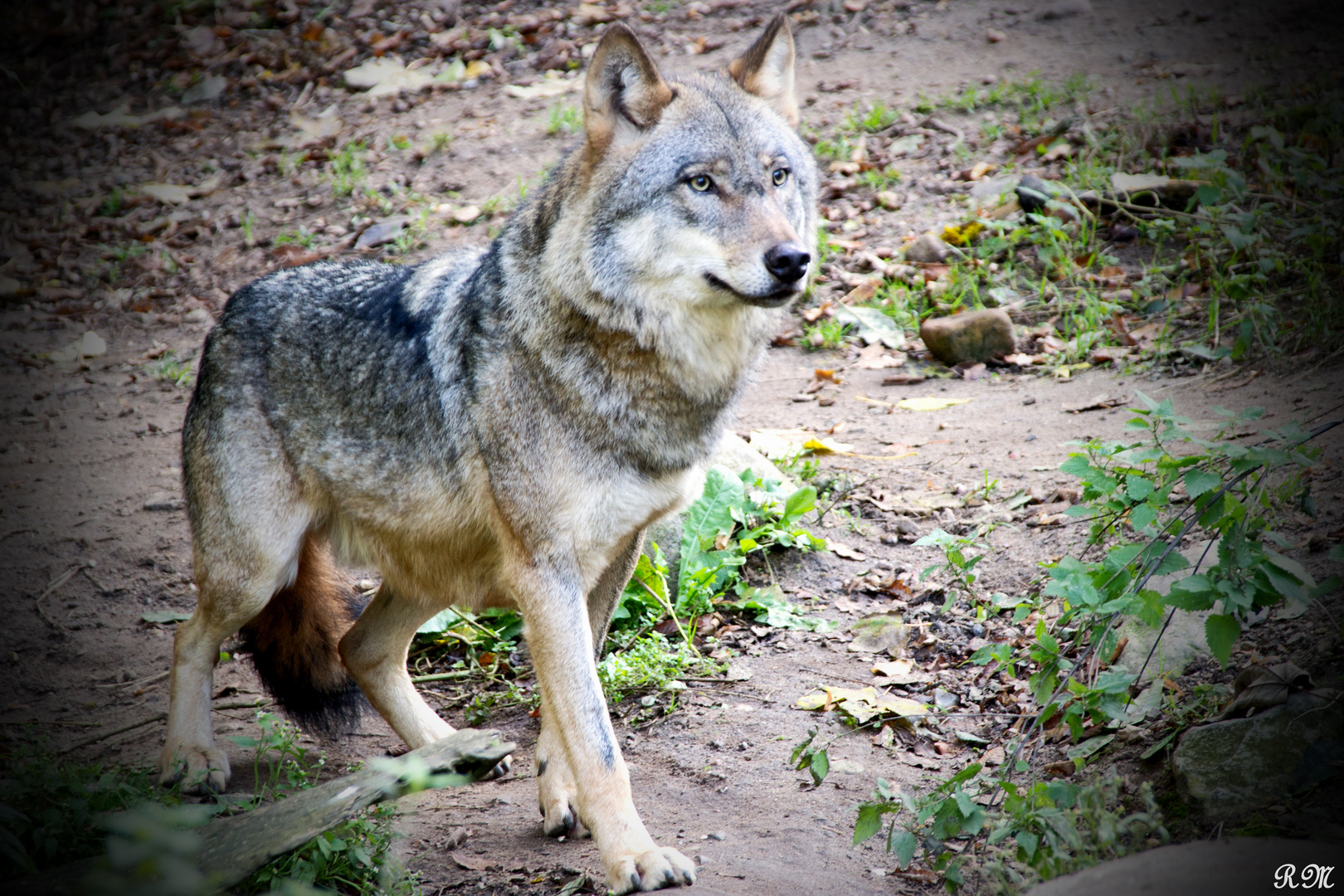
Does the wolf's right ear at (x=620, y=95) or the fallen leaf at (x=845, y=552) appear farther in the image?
the fallen leaf at (x=845, y=552)

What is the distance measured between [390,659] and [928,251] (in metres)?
4.98

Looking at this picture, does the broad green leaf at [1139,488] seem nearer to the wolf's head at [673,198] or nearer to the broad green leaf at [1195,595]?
the broad green leaf at [1195,595]

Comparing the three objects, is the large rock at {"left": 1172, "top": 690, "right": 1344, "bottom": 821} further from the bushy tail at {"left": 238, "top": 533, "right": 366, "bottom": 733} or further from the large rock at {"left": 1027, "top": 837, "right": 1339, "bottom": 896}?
the bushy tail at {"left": 238, "top": 533, "right": 366, "bottom": 733}

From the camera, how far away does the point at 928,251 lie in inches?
288

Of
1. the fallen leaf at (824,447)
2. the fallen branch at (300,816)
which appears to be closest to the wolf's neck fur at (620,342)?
the fallen branch at (300,816)

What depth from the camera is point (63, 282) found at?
879cm

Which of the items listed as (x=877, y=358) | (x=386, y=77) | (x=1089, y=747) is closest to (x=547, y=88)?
(x=386, y=77)

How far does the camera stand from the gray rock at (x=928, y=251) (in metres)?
7.26

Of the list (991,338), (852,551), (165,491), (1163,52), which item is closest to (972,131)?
(1163,52)

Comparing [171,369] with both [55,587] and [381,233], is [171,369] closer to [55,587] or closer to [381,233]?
[381,233]

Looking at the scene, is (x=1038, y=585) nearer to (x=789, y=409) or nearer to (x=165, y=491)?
(x=789, y=409)

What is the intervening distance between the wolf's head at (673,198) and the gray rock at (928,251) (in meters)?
4.08

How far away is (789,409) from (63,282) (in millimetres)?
6823
